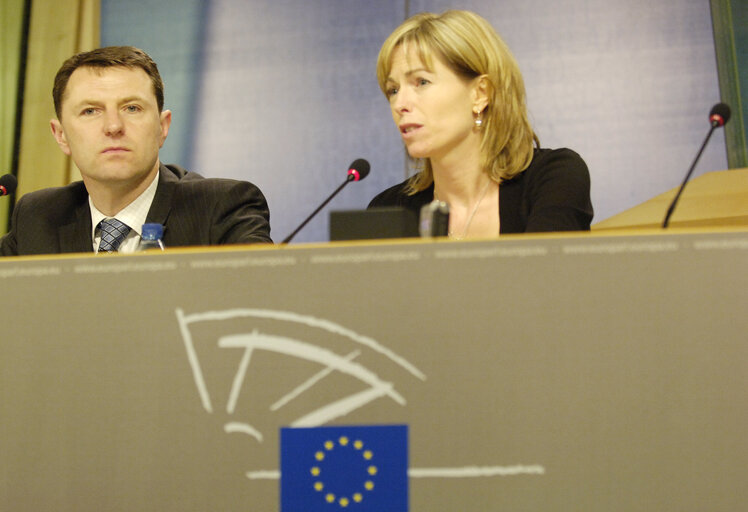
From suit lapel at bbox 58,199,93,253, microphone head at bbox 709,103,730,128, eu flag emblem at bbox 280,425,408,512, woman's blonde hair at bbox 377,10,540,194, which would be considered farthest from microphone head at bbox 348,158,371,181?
eu flag emblem at bbox 280,425,408,512

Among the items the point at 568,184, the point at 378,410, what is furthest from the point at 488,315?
the point at 568,184

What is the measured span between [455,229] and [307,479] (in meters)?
0.96

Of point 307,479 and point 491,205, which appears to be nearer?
point 307,479

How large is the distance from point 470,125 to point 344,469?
42.2 inches

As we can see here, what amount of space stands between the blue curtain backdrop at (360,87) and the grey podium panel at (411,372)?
2.38m

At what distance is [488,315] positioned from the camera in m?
0.91

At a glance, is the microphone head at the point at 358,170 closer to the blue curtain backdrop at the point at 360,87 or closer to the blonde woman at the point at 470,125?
the blonde woman at the point at 470,125

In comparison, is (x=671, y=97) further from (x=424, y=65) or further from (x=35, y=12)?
(x=35, y=12)

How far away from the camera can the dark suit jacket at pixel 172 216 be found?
1.72 meters

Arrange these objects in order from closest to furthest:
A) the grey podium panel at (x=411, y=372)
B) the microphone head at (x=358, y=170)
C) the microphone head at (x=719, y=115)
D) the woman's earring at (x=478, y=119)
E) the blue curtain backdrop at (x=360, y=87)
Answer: the grey podium panel at (x=411, y=372), the microphone head at (x=719, y=115), the microphone head at (x=358, y=170), the woman's earring at (x=478, y=119), the blue curtain backdrop at (x=360, y=87)

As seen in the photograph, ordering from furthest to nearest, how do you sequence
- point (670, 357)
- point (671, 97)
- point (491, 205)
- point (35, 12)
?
point (35, 12)
point (671, 97)
point (491, 205)
point (670, 357)

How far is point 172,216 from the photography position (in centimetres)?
175

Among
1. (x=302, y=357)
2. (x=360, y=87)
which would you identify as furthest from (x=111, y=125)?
(x=360, y=87)

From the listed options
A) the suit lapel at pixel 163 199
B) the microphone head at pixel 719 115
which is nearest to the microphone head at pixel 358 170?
the suit lapel at pixel 163 199
